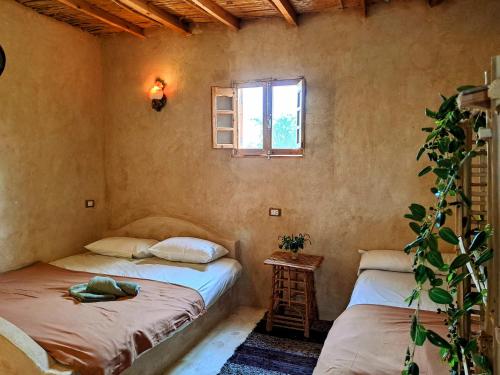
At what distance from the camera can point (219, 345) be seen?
2.95m

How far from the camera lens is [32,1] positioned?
3.25m

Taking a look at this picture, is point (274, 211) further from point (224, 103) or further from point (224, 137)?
point (224, 103)

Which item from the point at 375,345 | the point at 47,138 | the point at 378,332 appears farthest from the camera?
the point at 47,138

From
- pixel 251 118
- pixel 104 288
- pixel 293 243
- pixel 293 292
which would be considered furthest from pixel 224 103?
pixel 104 288

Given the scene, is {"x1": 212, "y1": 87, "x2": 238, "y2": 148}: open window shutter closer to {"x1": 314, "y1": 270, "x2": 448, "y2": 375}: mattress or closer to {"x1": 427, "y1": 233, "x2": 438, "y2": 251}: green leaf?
{"x1": 314, "y1": 270, "x2": 448, "y2": 375}: mattress

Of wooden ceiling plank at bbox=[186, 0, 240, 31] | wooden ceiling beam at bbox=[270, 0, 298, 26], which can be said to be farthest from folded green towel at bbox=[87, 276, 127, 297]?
wooden ceiling beam at bbox=[270, 0, 298, 26]

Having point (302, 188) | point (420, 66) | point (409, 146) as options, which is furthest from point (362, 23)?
point (302, 188)

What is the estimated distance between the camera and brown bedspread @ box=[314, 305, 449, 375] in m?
1.61

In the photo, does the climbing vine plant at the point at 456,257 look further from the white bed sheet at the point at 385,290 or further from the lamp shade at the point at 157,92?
the lamp shade at the point at 157,92

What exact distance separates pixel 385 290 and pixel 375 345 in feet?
2.81

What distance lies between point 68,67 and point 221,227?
2.31 meters

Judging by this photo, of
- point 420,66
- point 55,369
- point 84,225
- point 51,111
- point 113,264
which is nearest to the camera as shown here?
point 55,369

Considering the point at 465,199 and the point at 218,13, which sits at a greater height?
the point at 218,13

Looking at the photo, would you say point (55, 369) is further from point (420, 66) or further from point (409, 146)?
point (420, 66)
